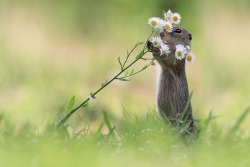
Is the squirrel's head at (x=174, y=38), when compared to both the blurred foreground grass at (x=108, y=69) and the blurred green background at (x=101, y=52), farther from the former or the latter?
the blurred green background at (x=101, y=52)

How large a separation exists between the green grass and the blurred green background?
2.79 metres

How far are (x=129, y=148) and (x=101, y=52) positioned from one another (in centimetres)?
607

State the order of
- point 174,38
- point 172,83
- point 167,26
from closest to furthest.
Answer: point 167,26
point 172,83
point 174,38

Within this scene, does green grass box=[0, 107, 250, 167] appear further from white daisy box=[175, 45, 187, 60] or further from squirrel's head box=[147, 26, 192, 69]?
squirrel's head box=[147, 26, 192, 69]

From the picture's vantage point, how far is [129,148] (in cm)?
328

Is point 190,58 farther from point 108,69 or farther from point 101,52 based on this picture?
point 101,52

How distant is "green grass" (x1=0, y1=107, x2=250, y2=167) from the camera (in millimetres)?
2973

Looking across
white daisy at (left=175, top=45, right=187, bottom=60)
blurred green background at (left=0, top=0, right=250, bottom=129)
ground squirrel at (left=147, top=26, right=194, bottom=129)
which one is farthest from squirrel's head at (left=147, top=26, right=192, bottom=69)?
blurred green background at (left=0, top=0, right=250, bottom=129)

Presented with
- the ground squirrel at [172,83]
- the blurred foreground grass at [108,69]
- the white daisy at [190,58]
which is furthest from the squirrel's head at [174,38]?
the white daisy at [190,58]

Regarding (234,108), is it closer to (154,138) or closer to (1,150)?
(154,138)

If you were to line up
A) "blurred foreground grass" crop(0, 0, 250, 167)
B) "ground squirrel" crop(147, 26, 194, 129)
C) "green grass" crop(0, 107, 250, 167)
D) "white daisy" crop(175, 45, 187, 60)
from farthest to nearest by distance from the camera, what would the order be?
1. "ground squirrel" crop(147, 26, 194, 129)
2. "white daisy" crop(175, 45, 187, 60)
3. "blurred foreground grass" crop(0, 0, 250, 167)
4. "green grass" crop(0, 107, 250, 167)

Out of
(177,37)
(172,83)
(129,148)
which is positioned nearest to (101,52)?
(177,37)

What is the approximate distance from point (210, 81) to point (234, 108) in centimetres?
80

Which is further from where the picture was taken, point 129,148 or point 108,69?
point 108,69
